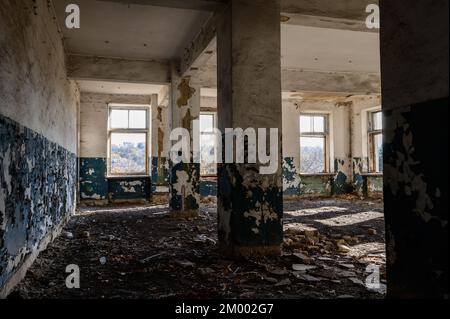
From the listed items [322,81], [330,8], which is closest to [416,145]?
[330,8]

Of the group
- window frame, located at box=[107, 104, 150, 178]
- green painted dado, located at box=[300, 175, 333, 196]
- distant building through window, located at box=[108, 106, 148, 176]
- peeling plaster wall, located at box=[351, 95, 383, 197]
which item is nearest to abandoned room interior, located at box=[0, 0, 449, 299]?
window frame, located at box=[107, 104, 150, 178]

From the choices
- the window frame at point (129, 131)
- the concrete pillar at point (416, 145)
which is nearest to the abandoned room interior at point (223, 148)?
the concrete pillar at point (416, 145)

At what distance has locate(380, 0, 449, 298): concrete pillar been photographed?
1.30 m

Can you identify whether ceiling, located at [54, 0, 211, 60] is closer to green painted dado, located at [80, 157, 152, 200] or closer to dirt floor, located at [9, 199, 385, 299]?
dirt floor, located at [9, 199, 385, 299]

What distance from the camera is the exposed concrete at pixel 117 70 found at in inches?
239

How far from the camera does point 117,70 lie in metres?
6.28

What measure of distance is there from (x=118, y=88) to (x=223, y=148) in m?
5.67

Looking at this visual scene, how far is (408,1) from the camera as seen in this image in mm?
1473

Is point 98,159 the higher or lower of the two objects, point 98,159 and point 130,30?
the lower

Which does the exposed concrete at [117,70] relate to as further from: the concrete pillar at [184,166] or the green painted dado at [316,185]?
the green painted dado at [316,185]

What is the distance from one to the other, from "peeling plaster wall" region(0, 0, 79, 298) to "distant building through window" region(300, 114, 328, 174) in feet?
23.6

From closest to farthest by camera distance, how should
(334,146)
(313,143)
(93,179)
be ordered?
1. (93,179)
2. (334,146)
3. (313,143)

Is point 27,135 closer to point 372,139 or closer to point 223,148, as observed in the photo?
point 223,148
